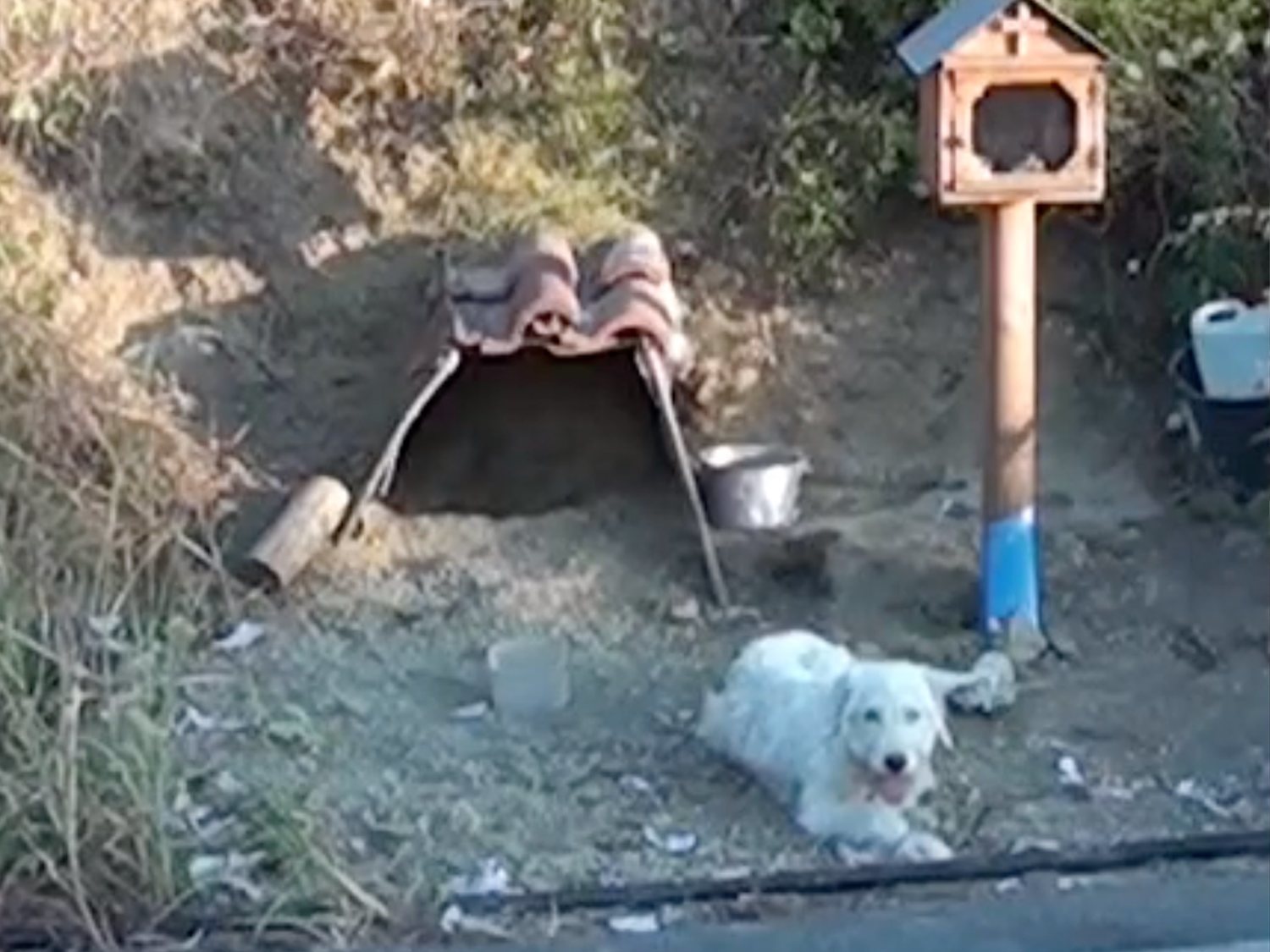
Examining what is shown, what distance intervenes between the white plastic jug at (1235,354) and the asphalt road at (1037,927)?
1865mm

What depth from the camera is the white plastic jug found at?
624 centimetres

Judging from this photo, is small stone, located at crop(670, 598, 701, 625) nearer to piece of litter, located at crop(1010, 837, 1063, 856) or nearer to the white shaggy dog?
the white shaggy dog

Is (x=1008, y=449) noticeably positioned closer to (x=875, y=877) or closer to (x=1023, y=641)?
(x=1023, y=641)

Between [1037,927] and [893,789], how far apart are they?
72 centimetres

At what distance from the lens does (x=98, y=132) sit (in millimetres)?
6988

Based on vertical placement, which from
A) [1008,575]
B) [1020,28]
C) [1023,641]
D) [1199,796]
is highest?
[1020,28]

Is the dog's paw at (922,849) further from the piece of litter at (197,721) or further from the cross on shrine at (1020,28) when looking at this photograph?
the cross on shrine at (1020,28)

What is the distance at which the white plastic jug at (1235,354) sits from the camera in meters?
6.24

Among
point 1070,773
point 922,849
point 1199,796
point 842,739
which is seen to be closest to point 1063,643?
point 1070,773

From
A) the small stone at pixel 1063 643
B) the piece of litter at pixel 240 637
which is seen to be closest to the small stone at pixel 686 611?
the small stone at pixel 1063 643

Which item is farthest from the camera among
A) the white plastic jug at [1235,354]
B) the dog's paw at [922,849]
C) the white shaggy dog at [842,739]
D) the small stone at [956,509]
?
the small stone at [956,509]

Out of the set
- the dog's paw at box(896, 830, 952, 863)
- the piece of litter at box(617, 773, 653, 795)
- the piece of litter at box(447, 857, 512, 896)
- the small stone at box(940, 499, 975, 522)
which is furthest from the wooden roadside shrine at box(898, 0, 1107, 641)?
the piece of litter at box(447, 857, 512, 896)

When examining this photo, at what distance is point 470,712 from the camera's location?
18.3 ft

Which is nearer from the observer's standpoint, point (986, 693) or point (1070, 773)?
point (1070, 773)
